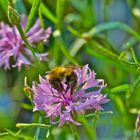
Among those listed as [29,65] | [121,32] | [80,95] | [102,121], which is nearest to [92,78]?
[80,95]

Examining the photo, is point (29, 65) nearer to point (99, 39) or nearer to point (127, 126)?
point (127, 126)

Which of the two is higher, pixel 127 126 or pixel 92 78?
pixel 92 78

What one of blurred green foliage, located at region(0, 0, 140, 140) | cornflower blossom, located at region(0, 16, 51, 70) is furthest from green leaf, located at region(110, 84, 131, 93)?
cornflower blossom, located at region(0, 16, 51, 70)

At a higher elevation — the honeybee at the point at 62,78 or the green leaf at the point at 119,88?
the honeybee at the point at 62,78

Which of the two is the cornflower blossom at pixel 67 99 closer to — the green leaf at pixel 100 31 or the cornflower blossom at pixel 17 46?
the cornflower blossom at pixel 17 46

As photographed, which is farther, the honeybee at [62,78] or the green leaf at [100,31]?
the green leaf at [100,31]

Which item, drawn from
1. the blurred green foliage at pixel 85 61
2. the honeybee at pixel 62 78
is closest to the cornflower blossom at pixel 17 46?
the blurred green foliage at pixel 85 61

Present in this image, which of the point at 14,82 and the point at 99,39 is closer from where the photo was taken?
the point at 99,39

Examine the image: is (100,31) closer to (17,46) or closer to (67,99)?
(17,46)

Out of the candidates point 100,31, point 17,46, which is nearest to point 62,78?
point 17,46
